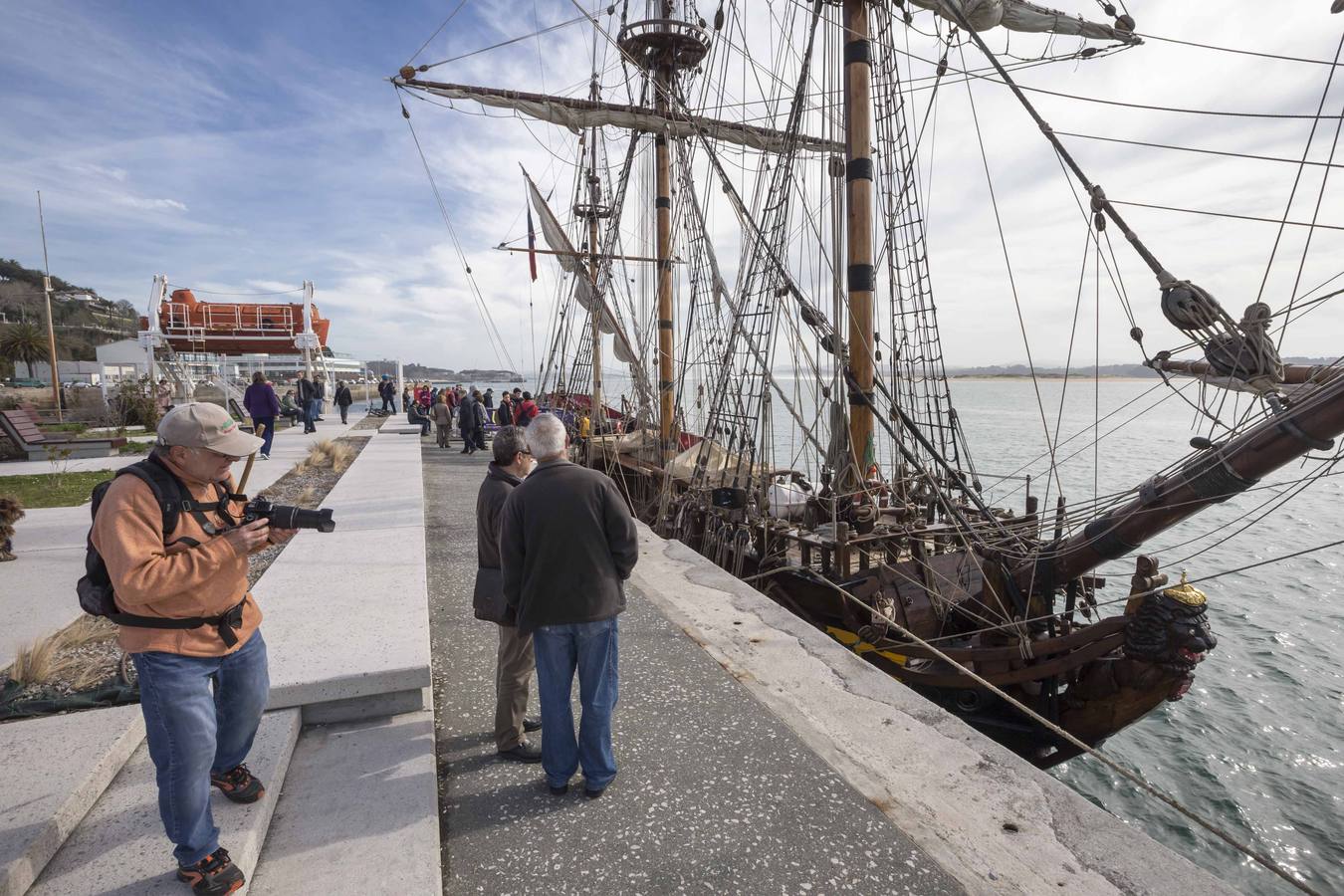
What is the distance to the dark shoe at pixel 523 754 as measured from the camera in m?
3.05

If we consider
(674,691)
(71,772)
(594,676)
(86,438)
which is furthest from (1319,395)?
(86,438)

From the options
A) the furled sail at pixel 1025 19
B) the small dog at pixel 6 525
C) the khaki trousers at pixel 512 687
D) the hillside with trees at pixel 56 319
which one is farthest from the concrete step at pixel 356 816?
the hillside with trees at pixel 56 319

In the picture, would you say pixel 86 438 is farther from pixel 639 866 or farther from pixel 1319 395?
pixel 1319 395

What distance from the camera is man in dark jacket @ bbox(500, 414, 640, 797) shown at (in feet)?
8.84

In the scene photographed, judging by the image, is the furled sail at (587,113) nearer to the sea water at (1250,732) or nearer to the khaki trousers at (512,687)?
the sea water at (1250,732)

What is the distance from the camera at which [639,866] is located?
241cm

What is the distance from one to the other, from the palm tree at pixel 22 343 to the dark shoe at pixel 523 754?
4493 cm

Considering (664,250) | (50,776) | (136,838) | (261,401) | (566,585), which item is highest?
(664,250)

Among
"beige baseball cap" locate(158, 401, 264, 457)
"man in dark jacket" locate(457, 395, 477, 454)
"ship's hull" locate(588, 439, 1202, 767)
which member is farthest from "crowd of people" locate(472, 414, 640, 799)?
"man in dark jacket" locate(457, 395, 477, 454)

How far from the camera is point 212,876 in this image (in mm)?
2029

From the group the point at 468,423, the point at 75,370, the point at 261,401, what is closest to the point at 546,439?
the point at 261,401

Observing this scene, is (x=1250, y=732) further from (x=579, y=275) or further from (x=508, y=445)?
(x=579, y=275)

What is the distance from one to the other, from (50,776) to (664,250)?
1614 cm

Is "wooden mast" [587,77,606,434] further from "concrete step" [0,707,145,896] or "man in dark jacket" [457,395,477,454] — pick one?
"concrete step" [0,707,145,896]
